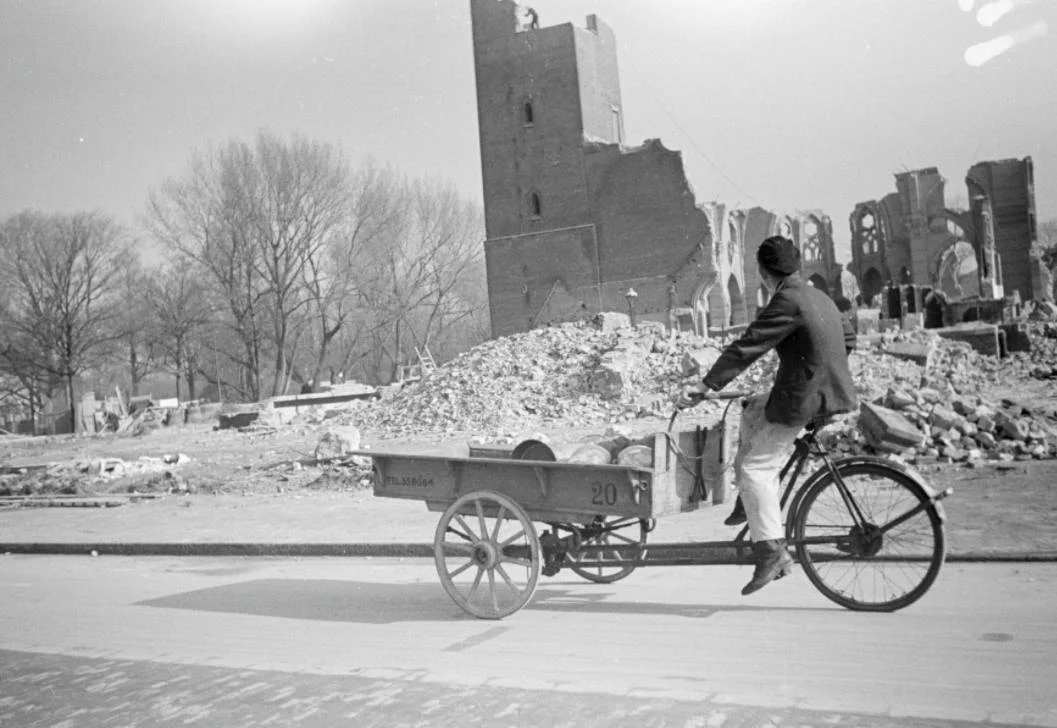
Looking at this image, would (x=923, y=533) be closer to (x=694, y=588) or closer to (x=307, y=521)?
(x=694, y=588)

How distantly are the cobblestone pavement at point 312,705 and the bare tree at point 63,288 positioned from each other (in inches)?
1825

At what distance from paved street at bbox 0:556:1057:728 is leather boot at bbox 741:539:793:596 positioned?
0.69 ft

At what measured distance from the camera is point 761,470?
5008 millimetres

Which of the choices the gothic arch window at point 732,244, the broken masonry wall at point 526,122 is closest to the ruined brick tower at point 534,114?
the broken masonry wall at point 526,122

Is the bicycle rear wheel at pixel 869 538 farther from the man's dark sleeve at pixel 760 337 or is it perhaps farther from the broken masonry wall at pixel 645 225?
the broken masonry wall at pixel 645 225

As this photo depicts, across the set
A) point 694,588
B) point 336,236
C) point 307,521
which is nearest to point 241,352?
point 336,236

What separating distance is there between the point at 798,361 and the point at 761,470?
0.60 m

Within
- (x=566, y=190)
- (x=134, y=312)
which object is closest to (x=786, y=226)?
(x=566, y=190)

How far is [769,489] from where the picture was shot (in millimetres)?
4965

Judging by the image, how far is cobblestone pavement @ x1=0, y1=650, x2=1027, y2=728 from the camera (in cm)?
354

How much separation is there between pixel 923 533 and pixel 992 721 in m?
1.65

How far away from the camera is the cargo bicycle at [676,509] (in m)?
4.88

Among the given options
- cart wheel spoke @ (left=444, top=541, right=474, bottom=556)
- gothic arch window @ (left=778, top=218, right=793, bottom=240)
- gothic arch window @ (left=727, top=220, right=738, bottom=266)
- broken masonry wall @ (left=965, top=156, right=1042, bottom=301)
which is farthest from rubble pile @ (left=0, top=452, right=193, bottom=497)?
gothic arch window @ (left=778, top=218, right=793, bottom=240)

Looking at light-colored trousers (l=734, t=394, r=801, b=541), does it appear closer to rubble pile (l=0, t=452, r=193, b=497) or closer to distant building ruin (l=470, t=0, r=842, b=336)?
rubble pile (l=0, t=452, r=193, b=497)
